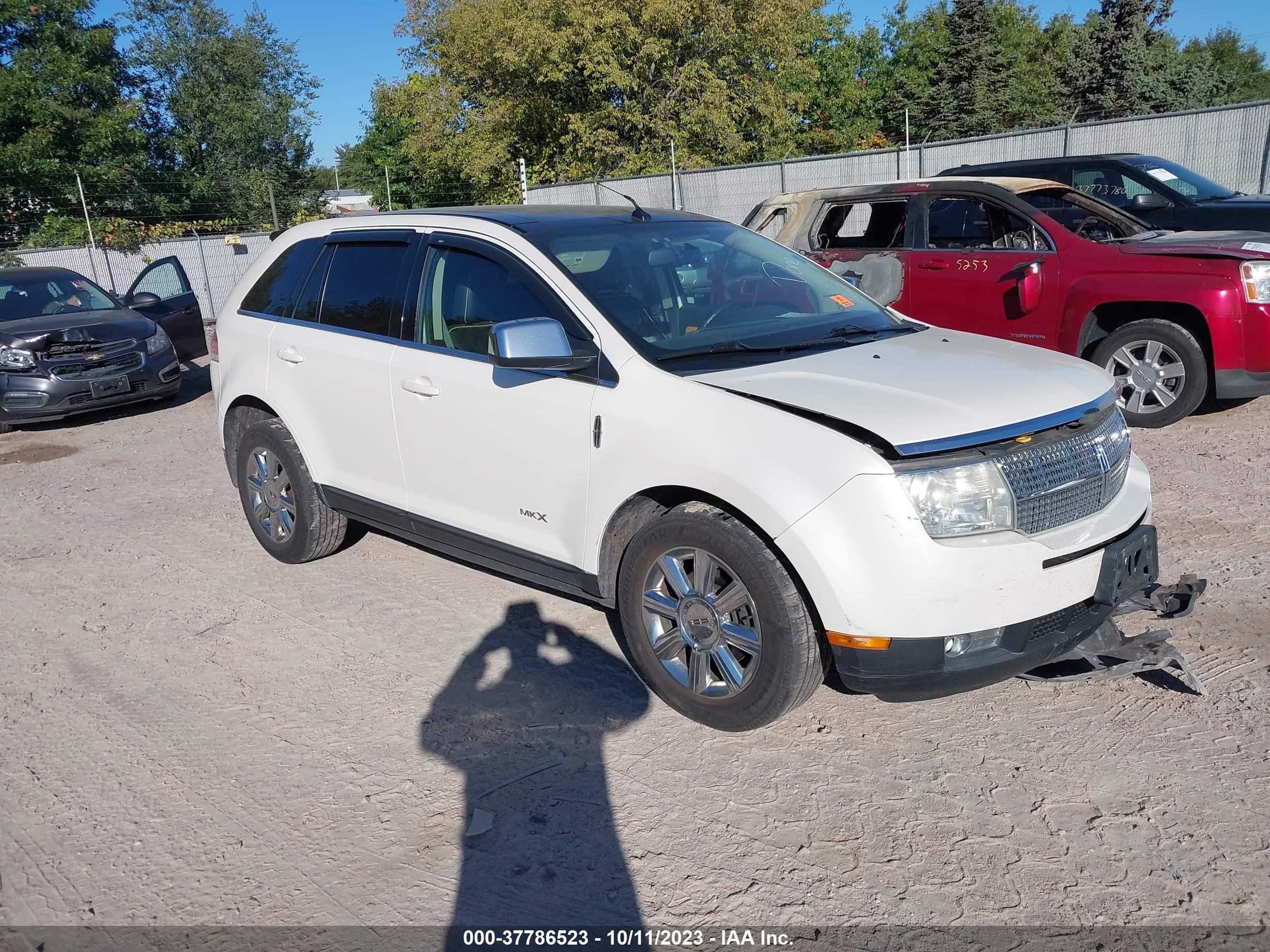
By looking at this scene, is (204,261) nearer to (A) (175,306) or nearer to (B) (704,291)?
(A) (175,306)

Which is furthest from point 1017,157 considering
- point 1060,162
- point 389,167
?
point 389,167

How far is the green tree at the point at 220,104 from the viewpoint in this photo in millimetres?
39500

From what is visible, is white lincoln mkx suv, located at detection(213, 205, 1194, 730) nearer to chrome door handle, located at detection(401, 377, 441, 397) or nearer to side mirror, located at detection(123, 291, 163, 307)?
chrome door handle, located at detection(401, 377, 441, 397)

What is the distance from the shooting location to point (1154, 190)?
399 inches

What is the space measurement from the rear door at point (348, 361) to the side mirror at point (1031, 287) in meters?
4.88

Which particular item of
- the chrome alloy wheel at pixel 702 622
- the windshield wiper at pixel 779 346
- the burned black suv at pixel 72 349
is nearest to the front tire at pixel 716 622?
the chrome alloy wheel at pixel 702 622

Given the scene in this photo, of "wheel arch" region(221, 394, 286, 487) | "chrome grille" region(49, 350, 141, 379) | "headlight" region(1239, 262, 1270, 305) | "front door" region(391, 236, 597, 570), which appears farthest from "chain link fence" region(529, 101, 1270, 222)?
"front door" region(391, 236, 597, 570)

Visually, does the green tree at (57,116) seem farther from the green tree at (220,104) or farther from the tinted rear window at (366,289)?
the tinted rear window at (366,289)

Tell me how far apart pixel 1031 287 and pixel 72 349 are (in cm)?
901

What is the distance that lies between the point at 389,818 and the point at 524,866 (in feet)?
1.79

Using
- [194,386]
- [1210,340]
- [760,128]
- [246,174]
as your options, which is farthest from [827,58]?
[1210,340]

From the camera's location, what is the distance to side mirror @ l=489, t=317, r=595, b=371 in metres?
3.79

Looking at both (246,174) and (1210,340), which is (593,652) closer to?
(1210,340)

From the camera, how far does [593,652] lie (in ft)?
14.8
